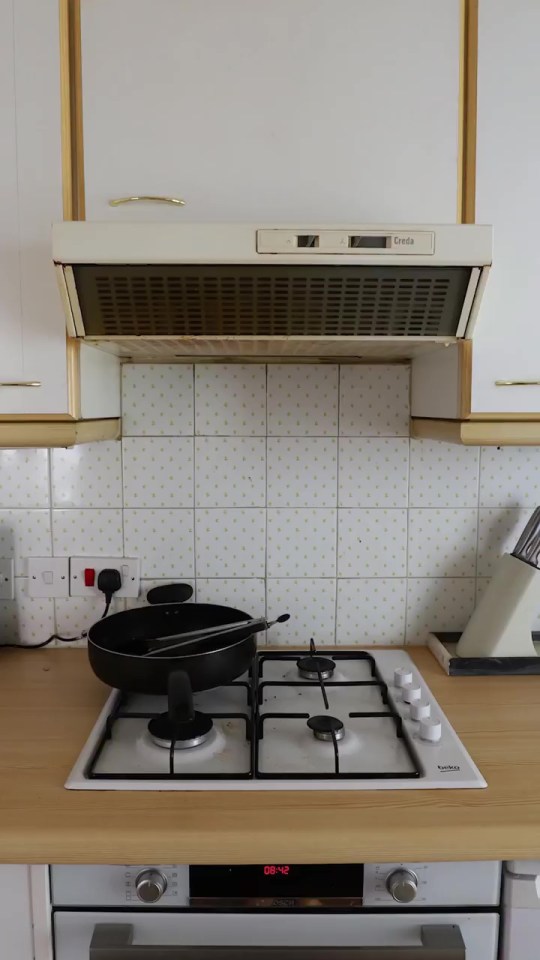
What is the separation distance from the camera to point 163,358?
1.54 m

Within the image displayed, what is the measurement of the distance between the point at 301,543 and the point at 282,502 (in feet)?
0.34

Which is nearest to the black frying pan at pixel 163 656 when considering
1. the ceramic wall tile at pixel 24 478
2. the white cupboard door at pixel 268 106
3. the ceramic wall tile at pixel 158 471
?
the ceramic wall tile at pixel 158 471

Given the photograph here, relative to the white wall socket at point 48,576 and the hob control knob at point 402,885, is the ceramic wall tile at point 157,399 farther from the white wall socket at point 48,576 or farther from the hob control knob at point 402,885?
the hob control knob at point 402,885

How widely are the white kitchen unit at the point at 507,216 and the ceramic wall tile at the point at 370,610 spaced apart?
527mm

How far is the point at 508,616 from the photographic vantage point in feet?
4.91

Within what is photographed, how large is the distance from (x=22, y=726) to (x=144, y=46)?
1189 millimetres

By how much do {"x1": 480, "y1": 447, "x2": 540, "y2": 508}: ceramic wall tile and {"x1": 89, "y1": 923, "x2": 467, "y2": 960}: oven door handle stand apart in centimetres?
91

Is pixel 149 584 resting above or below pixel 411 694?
above

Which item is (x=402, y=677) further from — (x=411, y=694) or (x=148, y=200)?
(x=148, y=200)

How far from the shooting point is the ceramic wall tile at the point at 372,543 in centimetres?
162

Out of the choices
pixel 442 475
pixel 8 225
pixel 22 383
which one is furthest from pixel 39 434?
pixel 442 475

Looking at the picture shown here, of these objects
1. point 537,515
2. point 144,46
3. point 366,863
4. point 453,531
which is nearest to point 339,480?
point 453,531

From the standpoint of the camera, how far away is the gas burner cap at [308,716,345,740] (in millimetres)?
1175

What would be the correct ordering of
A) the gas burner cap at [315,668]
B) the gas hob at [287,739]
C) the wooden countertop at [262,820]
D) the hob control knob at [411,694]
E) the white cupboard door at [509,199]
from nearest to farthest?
the wooden countertop at [262,820] → the gas hob at [287,739] → the white cupboard door at [509,199] → the hob control knob at [411,694] → the gas burner cap at [315,668]
